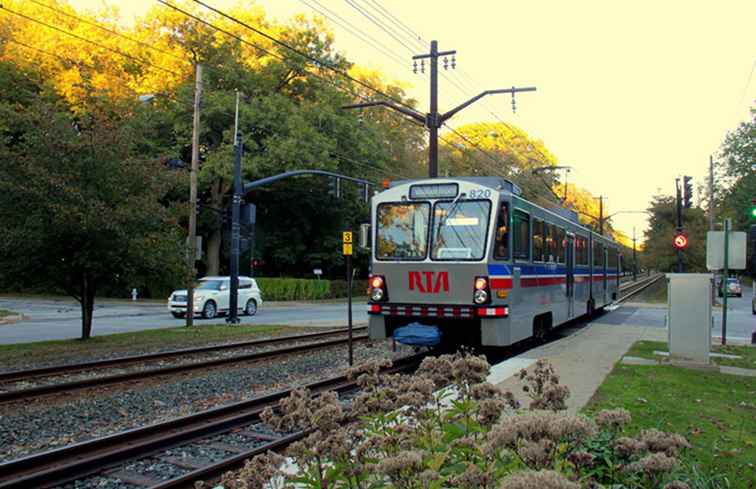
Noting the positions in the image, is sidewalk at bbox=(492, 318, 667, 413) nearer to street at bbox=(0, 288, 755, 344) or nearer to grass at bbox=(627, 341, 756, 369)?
grass at bbox=(627, 341, 756, 369)

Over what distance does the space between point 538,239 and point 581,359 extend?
3.03 m

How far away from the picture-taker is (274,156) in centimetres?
3538

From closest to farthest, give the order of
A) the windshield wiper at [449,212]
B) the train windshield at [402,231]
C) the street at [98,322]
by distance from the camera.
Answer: the windshield wiper at [449,212]
the train windshield at [402,231]
the street at [98,322]

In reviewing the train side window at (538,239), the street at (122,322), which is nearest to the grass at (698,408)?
the train side window at (538,239)

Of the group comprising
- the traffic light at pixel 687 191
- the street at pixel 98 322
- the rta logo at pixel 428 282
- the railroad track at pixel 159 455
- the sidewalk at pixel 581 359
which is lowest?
the street at pixel 98 322

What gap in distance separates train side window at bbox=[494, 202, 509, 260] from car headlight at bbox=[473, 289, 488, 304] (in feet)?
2.32

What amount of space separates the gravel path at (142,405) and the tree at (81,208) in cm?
553

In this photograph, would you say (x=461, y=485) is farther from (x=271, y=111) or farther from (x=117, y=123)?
(x=271, y=111)

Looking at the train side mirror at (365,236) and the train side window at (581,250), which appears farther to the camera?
the train side window at (581,250)

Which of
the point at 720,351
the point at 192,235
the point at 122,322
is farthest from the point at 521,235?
the point at 122,322

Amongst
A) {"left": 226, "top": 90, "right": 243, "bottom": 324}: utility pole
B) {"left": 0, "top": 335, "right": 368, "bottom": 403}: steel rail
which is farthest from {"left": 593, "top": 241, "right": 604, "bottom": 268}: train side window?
{"left": 226, "top": 90, "right": 243, "bottom": 324}: utility pole

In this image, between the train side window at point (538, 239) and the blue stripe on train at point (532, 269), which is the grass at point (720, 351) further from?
the train side window at point (538, 239)

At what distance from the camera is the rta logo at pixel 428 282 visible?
1180 centimetres

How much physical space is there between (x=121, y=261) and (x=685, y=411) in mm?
13410
